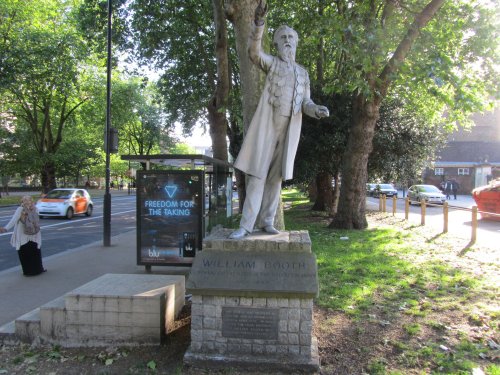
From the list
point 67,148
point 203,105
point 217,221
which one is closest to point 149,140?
point 67,148

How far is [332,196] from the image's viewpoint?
20.6 meters

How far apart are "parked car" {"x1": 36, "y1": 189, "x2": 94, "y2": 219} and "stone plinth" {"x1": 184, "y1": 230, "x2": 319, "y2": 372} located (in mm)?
17430

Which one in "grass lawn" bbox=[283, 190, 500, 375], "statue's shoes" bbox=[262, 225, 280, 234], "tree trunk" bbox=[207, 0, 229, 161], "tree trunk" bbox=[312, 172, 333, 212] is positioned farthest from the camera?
"tree trunk" bbox=[312, 172, 333, 212]

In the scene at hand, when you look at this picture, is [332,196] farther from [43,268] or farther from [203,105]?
[43,268]

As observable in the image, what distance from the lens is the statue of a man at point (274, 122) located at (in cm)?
430

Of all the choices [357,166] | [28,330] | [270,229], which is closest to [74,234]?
[357,166]

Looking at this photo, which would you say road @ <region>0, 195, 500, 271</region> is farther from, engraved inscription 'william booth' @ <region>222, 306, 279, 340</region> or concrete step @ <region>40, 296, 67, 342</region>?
engraved inscription 'william booth' @ <region>222, 306, 279, 340</region>

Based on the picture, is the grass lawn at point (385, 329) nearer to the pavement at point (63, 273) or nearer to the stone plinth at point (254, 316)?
the stone plinth at point (254, 316)

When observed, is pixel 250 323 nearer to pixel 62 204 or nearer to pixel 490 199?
pixel 490 199

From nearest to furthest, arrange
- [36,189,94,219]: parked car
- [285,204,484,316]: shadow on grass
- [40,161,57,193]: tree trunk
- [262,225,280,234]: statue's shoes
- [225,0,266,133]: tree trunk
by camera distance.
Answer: [262,225,280,234]: statue's shoes, [285,204,484,316]: shadow on grass, [225,0,266,133]: tree trunk, [36,189,94,219]: parked car, [40,161,57,193]: tree trunk

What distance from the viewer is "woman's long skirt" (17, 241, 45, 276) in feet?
24.9

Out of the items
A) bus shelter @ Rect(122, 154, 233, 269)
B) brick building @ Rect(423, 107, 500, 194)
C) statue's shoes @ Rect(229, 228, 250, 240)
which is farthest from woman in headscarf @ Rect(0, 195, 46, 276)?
brick building @ Rect(423, 107, 500, 194)

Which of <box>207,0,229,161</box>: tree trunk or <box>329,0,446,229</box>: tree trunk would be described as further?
<box>329,0,446,229</box>: tree trunk

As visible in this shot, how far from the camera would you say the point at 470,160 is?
4997 cm
